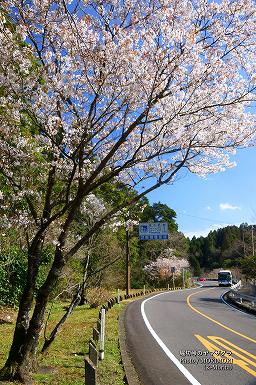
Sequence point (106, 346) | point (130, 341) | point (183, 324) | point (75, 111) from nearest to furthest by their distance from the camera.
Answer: point (75, 111) < point (106, 346) < point (130, 341) < point (183, 324)

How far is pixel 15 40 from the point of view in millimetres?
6270

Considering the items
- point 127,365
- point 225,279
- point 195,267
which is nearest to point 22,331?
point 127,365

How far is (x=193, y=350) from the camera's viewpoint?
31.6 feet

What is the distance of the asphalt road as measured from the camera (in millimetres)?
7266

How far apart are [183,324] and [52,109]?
10968mm

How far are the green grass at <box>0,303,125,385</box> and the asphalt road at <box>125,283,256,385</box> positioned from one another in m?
0.49

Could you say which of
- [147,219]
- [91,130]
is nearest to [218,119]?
[91,130]

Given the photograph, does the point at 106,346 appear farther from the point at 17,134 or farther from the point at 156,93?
the point at 156,93

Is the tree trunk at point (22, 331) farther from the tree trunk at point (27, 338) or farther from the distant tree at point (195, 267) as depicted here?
the distant tree at point (195, 267)

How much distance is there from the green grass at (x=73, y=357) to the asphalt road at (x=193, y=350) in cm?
49

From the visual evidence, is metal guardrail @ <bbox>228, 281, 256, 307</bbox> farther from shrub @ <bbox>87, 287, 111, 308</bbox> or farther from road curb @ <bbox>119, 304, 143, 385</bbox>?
road curb @ <bbox>119, 304, 143, 385</bbox>

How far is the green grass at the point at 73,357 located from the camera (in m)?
6.90

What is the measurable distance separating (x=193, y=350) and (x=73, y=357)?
2981 millimetres

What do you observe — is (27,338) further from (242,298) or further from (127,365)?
(242,298)
